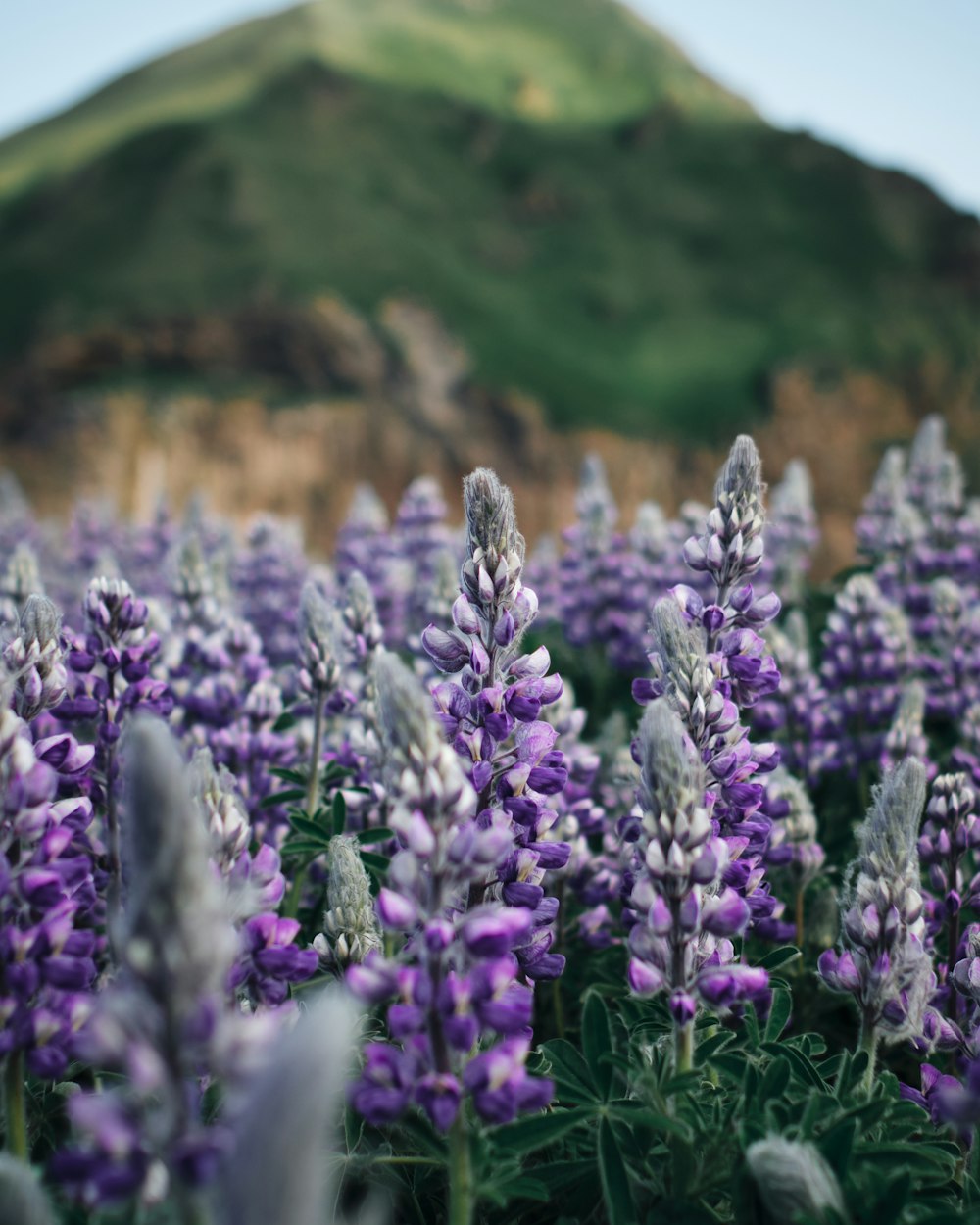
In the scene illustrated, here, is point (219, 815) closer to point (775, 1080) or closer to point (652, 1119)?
point (652, 1119)

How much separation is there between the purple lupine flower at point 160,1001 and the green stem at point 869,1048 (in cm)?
151

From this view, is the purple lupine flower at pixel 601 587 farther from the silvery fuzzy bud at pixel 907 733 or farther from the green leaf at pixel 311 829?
the green leaf at pixel 311 829

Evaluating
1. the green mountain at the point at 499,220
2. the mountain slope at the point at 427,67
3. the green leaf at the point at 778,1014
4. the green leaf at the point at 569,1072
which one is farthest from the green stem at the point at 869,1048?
the mountain slope at the point at 427,67

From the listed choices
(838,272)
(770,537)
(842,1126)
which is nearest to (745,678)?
(842,1126)

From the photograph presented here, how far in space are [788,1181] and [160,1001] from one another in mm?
1117

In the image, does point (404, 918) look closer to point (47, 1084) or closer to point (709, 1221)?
point (709, 1221)

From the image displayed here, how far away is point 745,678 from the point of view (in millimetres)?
2576

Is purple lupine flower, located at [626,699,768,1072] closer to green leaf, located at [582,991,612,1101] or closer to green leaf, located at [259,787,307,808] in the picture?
green leaf, located at [582,991,612,1101]

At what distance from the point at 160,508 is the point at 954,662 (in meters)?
6.45

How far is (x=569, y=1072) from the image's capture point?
2266 mm

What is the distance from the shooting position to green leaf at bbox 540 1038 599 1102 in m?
2.16

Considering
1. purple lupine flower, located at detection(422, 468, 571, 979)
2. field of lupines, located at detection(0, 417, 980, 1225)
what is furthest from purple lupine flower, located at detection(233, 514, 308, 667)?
purple lupine flower, located at detection(422, 468, 571, 979)

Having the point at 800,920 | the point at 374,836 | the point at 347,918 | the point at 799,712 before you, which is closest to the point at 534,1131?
the point at 347,918

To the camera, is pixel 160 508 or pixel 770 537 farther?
pixel 160 508
